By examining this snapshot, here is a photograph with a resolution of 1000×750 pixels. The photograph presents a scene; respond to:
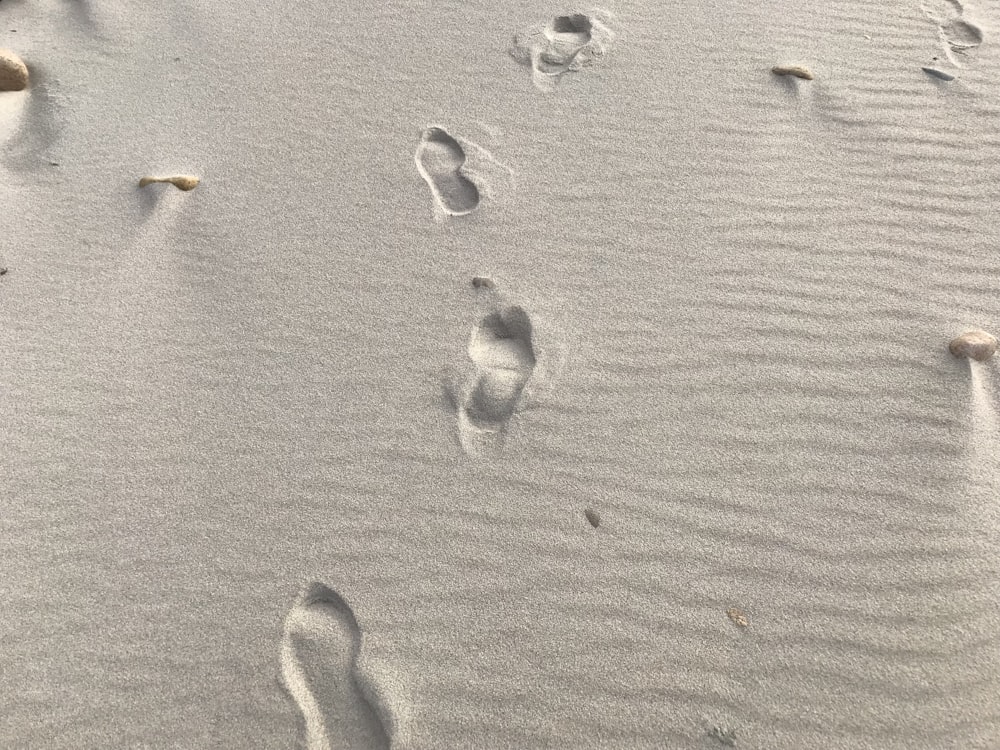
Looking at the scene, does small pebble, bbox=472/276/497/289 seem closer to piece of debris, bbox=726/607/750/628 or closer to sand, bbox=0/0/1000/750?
sand, bbox=0/0/1000/750

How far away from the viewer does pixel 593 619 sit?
1.74m

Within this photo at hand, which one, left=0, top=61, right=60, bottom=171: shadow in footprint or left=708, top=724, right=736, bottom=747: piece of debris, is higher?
left=0, top=61, right=60, bottom=171: shadow in footprint

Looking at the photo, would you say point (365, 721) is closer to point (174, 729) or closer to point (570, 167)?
point (174, 729)

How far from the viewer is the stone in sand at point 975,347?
2107 millimetres

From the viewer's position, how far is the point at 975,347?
6.91 feet

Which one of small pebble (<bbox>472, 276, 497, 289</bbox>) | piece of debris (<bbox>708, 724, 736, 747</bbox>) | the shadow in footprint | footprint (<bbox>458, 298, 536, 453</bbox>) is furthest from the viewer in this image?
the shadow in footprint

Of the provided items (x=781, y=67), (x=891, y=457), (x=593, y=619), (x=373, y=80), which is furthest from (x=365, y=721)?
(x=781, y=67)

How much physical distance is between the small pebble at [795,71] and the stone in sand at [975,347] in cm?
125

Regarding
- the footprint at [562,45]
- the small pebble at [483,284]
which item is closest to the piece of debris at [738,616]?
the small pebble at [483,284]

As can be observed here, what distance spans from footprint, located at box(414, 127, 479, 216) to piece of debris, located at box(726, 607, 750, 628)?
4.77ft

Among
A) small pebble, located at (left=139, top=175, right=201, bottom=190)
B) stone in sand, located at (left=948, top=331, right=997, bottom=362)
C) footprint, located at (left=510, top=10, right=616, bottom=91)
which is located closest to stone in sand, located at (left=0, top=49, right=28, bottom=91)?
small pebble, located at (left=139, top=175, right=201, bottom=190)

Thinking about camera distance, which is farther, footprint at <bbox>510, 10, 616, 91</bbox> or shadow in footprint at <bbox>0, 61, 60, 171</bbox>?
footprint at <bbox>510, 10, 616, 91</bbox>

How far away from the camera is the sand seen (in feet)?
5.49

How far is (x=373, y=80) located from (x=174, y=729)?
230 cm
